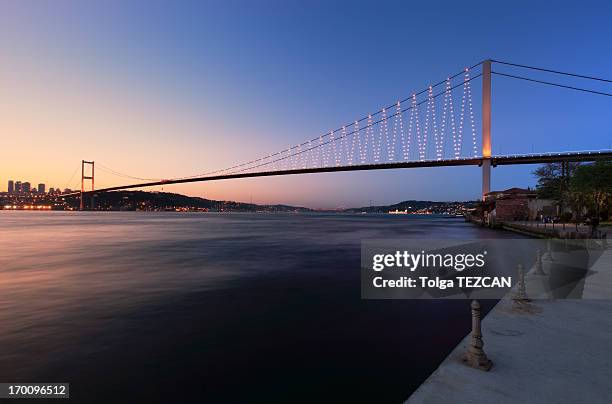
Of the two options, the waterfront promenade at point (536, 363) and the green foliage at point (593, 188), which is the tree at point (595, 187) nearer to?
the green foliage at point (593, 188)

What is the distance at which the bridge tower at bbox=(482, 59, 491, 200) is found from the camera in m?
61.7

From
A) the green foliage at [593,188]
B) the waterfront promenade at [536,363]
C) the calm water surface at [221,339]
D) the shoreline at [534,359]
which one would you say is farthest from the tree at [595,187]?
the waterfront promenade at [536,363]

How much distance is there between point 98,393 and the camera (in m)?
5.80

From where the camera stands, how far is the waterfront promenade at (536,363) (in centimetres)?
454

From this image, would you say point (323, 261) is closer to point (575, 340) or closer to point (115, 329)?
point (115, 329)

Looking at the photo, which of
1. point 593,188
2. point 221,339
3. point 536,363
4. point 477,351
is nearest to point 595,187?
point 593,188

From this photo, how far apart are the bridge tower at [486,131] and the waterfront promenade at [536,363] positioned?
58652 mm

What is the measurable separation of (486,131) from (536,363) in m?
67.3

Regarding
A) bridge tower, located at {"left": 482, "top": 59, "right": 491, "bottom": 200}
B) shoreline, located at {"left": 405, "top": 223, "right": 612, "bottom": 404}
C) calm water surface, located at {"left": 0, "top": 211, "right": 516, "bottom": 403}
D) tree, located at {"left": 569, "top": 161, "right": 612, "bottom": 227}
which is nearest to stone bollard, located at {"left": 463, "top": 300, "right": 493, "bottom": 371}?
shoreline, located at {"left": 405, "top": 223, "right": 612, "bottom": 404}

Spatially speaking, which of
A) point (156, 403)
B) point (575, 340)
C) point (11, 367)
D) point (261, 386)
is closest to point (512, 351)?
point (575, 340)

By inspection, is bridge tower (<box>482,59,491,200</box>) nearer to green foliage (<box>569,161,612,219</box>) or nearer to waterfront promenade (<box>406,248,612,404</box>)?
green foliage (<box>569,161,612,219</box>)

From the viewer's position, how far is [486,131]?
64.6 meters

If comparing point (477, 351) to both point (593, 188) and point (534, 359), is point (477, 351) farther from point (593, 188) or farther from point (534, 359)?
point (593, 188)

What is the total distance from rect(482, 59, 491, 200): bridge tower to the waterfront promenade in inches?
2309
